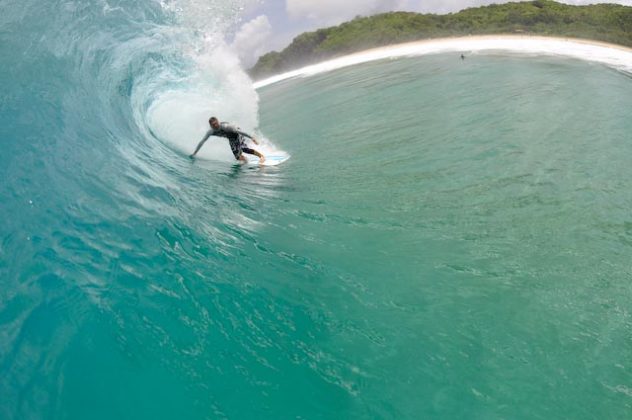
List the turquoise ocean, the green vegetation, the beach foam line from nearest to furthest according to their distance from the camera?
the turquoise ocean < the beach foam line < the green vegetation

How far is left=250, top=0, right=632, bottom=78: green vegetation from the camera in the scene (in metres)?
52.0

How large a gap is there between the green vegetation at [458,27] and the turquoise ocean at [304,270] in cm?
4465

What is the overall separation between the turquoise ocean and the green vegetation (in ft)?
146

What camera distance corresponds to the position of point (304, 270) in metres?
5.66

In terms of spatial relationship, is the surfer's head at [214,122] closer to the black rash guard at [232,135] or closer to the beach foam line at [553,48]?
the black rash guard at [232,135]

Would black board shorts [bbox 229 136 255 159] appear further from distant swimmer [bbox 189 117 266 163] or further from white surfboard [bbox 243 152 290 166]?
white surfboard [bbox 243 152 290 166]

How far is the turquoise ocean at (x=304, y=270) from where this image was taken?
3754mm

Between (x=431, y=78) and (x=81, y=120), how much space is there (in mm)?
22095

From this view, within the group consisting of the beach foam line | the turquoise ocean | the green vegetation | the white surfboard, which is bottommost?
the turquoise ocean

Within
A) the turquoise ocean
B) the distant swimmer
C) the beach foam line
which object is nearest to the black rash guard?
the distant swimmer

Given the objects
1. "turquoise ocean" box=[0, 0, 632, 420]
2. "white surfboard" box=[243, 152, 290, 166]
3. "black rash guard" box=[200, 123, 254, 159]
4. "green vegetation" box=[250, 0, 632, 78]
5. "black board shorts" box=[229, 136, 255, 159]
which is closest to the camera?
"turquoise ocean" box=[0, 0, 632, 420]

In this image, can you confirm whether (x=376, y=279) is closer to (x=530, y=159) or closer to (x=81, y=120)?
(x=530, y=159)

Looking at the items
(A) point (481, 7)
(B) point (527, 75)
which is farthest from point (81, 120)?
(A) point (481, 7)

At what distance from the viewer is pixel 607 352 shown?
4.04 metres
